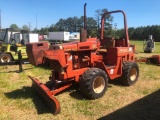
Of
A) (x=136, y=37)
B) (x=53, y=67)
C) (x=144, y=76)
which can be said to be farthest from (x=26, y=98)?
(x=136, y=37)

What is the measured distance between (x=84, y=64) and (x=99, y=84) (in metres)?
0.82

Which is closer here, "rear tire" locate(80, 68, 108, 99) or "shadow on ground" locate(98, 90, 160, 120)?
"shadow on ground" locate(98, 90, 160, 120)

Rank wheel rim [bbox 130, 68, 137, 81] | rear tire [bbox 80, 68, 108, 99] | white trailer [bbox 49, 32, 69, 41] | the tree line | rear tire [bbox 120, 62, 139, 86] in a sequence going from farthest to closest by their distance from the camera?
1. the tree line
2. white trailer [bbox 49, 32, 69, 41]
3. wheel rim [bbox 130, 68, 137, 81]
4. rear tire [bbox 120, 62, 139, 86]
5. rear tire [bbox 80, 68, 108, 99]

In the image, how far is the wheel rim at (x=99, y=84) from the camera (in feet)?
22.4

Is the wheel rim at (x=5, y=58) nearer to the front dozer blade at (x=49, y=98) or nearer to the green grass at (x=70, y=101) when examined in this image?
the green grass at (x=70, y=101)

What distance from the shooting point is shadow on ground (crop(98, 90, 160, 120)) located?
547 centimetres

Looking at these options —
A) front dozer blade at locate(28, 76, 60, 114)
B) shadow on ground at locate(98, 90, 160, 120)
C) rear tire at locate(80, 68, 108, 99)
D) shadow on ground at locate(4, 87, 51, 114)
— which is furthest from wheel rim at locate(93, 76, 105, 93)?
shadow on ground at locate(4, 87, 51, 114)

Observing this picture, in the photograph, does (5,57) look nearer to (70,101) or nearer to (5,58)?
(5,58)

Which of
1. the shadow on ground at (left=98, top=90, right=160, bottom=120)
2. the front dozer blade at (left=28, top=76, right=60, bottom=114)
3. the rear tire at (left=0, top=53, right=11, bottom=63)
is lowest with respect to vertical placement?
the shadow on ground at (left=98, top=90, right=160, bottom=120)

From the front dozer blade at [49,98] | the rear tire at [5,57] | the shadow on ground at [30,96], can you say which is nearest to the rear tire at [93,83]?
the front dozer blade at [49,98]

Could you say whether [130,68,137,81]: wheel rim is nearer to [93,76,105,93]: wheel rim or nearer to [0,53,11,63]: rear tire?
[93,76,105,93]: wheel rim

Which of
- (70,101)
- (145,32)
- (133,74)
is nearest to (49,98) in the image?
(70,101)

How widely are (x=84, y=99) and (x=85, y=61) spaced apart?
123 cm

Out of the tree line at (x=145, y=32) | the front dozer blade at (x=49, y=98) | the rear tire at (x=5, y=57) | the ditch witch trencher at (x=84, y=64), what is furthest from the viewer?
the tree line at (x=145, y=32)
